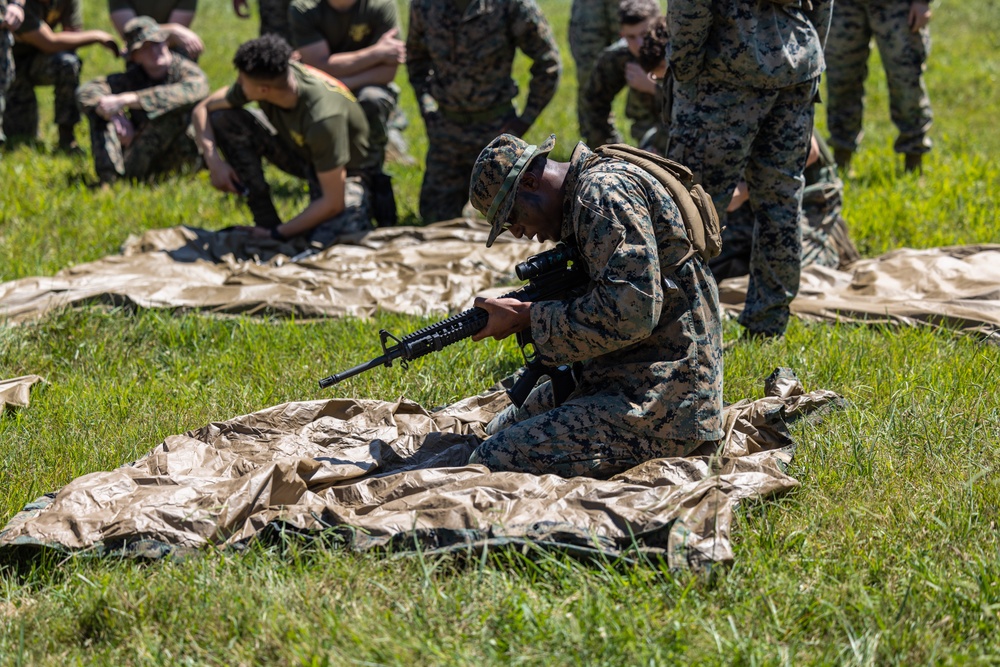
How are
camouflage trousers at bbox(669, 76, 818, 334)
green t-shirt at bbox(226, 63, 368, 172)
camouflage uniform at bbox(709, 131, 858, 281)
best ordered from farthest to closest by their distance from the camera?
1. green t-shirt at bbox(226, 63, 368, 172)
2. camouflage uniform at bbox(709, 131, 858, 281)
3. camouflage trousers at bbox(669, 76, 818, 334)

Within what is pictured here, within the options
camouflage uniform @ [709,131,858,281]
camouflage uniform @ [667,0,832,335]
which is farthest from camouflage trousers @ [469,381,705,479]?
camouflage uniform @ [709,131,858,281]

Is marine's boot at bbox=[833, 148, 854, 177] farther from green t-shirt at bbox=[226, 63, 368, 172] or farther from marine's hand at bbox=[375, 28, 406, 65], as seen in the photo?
green t-shirt at bbox=[226, 63, 368, 172]

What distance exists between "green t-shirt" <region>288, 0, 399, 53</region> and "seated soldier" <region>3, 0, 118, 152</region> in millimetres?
2761

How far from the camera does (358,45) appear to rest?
897 cm

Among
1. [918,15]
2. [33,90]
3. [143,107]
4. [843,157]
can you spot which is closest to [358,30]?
[143,107]

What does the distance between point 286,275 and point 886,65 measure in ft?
17.6

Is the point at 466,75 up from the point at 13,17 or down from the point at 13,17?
down

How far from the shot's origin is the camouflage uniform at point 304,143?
23.8 feet

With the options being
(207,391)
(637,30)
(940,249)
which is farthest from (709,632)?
(637,30)

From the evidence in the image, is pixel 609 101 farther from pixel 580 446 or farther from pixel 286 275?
pixel 580 446

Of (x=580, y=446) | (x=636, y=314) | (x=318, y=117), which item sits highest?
(x=318, y=117)

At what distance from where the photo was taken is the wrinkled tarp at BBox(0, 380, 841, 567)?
3.32 metres

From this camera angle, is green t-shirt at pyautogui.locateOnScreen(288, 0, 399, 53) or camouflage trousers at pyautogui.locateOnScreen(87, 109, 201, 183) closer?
green t-shirt at pyautogui.locateOnScreen(288, 0, 399, 53)

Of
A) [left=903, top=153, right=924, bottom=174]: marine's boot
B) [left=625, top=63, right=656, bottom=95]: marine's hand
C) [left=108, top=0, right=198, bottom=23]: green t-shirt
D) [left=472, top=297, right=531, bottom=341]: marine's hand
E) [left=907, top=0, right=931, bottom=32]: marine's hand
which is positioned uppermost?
[left=907, top=0, right=931, bottom=32]: marine's hand
